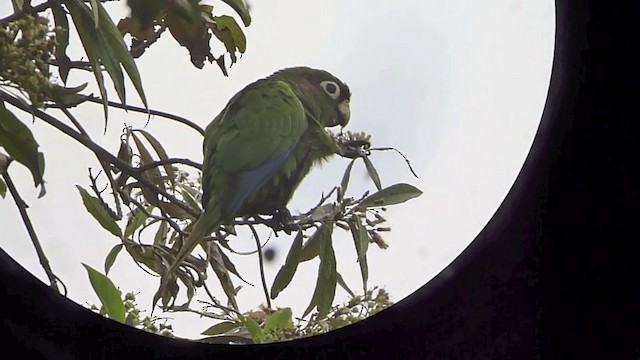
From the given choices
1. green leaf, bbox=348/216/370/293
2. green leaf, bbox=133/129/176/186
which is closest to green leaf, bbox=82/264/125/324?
green leaf, bbox=133/129/176/186

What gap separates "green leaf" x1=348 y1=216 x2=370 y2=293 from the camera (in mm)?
644

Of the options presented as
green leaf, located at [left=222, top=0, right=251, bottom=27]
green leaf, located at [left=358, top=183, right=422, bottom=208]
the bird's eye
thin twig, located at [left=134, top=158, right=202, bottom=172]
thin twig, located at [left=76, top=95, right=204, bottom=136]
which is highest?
green leaf, located at [left=222, top=0, right=251, bottom=27]

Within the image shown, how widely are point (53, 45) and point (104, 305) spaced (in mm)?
220

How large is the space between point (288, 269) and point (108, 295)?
16cm

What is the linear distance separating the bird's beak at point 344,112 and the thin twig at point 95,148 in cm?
15

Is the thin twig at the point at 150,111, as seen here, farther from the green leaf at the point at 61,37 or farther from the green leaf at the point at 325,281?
the green leaf at the point at 325,281

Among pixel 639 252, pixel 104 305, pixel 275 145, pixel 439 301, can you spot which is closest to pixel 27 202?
pixel 104 305

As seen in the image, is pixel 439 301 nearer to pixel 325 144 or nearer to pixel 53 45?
pixel 325 144

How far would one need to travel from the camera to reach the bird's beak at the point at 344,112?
65 cm

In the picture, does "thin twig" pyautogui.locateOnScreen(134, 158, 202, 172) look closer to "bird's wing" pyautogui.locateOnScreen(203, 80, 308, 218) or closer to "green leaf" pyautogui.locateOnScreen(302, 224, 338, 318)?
"bird's wing" pyautogui.locateOnScreen(203, 80, 308, 218)

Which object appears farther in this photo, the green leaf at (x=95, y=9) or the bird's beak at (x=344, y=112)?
the bird's beak at (x=344, y=112)

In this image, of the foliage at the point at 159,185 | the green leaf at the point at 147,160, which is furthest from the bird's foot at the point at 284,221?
the green leaf at the point at 147,160

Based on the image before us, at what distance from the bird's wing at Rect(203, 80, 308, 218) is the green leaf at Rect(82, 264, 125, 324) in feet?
0.36

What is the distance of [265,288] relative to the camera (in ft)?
2.15
